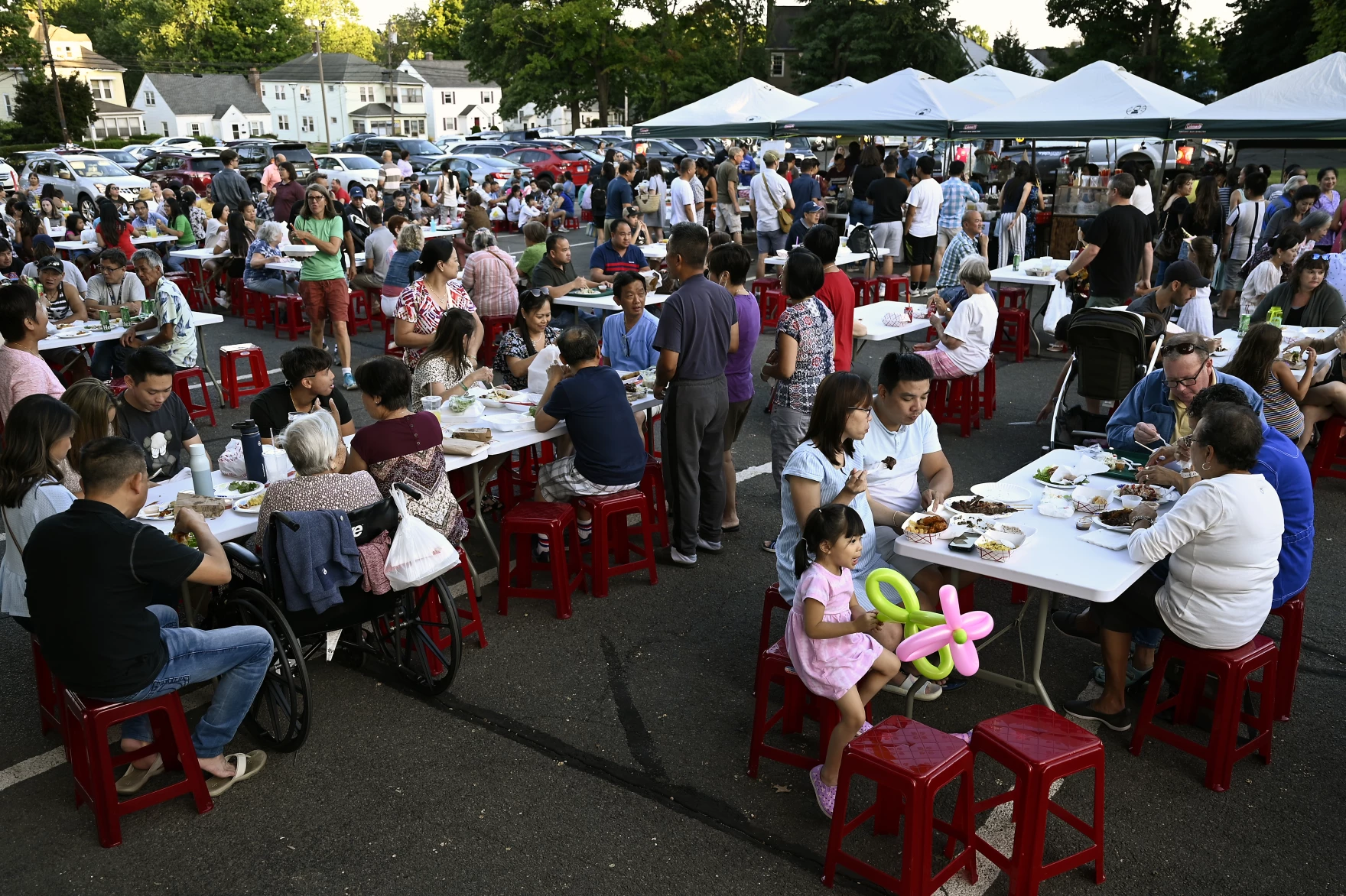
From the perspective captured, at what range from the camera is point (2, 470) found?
13.0 ft

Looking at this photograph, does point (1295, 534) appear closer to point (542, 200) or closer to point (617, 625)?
point (617, 625)

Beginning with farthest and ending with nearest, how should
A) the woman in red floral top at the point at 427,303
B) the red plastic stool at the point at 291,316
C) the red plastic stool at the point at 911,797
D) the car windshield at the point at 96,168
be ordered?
1. the car windshield at the point at 96,168
2. the red plastic stool at the point at 291,316
3. the woman in red floral top at the point at 427,303
4. the red plastic stool at the point at 911,797

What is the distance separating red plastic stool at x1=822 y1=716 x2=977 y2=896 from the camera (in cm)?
312

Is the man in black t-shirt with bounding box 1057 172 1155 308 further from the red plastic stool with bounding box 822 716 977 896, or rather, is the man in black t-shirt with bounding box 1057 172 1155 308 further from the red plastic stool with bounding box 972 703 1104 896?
the red plastic stool with bounding box 822 716 977 896

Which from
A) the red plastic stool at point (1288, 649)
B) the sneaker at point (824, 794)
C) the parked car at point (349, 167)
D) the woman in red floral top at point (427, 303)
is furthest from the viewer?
the parked car at point (349, 167)

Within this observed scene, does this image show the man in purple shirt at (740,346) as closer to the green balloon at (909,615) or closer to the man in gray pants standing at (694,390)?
the man in gray pants standing at (694,390)

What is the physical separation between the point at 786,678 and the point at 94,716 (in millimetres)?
2541

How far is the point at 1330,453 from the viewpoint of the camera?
7109mm

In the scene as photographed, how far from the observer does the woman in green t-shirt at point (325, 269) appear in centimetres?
956

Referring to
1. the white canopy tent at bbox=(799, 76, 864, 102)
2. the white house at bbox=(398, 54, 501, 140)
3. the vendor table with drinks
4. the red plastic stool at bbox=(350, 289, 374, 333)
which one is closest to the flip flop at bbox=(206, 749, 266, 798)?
the vendor table with drinks

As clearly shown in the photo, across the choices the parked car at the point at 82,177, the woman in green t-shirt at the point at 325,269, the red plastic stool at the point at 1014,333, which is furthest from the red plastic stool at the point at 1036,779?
the parked car at the point at 82,177

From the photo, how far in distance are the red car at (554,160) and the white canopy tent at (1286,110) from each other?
706 inches

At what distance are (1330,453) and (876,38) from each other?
36737 mm

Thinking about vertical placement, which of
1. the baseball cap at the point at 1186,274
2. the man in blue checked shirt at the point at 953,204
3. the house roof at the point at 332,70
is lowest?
the baseball cap at the point at 1186,274
